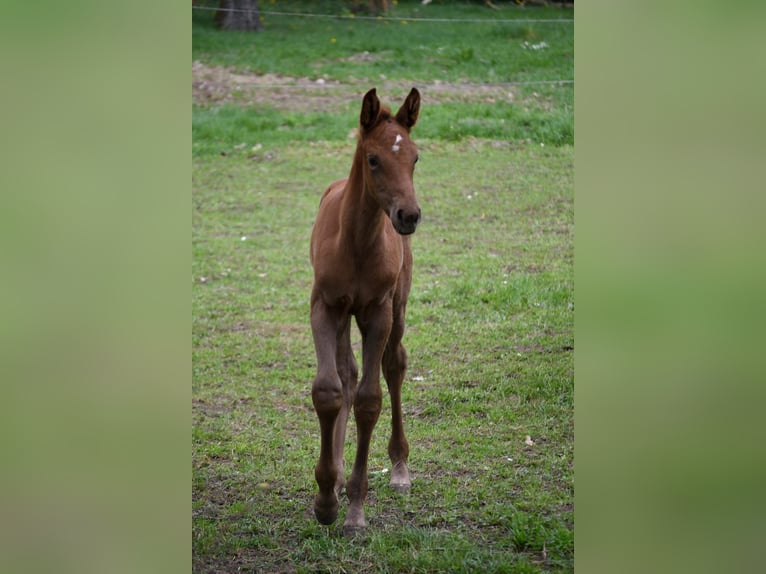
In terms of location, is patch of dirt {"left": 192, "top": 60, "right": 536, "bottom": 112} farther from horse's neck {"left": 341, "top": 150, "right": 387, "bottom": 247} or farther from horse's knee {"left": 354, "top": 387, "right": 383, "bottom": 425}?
horse's knee {"left": 354, "top": 387, "right": 383, "bottom": 425}

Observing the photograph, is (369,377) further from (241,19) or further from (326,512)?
(241,19)

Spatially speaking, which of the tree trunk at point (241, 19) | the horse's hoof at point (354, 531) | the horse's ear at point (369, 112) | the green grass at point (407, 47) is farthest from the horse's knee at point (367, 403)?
the tree trunk at point (241, 19)

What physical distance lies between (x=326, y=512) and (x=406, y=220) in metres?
1.47

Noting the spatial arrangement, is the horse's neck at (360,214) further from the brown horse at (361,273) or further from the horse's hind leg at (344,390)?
the horse's hind leg at (344,390)

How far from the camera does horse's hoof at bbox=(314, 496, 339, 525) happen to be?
4.07 metres

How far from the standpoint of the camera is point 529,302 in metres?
7.38

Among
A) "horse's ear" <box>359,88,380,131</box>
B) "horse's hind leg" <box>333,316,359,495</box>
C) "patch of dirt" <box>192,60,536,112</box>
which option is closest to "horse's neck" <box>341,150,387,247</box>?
"horse's ear" <box>359,88,380,131</box>

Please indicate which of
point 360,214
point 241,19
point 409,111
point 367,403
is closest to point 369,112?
point 409,111

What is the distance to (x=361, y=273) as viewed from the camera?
402 cm

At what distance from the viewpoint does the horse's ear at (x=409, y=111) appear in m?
3.84
